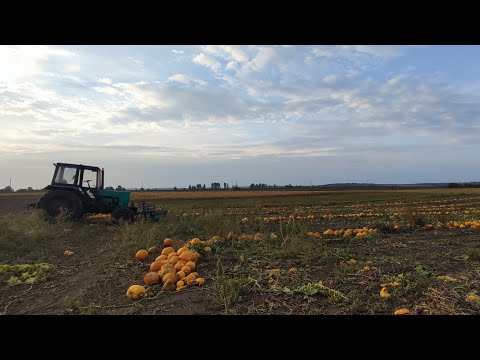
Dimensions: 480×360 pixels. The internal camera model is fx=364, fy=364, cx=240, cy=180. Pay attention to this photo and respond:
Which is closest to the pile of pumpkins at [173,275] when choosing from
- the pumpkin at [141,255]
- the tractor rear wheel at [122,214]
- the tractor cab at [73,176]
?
the pumpkin at [141,255]

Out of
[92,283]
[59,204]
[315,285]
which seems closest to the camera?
[315,285]

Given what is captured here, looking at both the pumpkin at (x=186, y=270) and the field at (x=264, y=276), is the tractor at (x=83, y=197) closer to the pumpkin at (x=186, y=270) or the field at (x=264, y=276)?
the field at (x=264, y=276)

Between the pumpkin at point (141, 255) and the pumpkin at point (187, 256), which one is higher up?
the pumpkin at point (187, 256)

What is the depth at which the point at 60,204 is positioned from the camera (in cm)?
1298

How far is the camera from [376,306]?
11.7 feet

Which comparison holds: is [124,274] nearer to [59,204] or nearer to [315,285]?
[315,285]

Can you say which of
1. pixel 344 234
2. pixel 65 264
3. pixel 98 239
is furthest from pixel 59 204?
pixel 344 234

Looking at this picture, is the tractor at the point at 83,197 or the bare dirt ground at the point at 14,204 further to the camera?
the bare dirt ground at the point at 14,204

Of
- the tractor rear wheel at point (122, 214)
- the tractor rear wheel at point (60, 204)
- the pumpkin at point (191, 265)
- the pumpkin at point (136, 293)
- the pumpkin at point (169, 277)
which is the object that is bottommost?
the pumpkin at point (136, 293)

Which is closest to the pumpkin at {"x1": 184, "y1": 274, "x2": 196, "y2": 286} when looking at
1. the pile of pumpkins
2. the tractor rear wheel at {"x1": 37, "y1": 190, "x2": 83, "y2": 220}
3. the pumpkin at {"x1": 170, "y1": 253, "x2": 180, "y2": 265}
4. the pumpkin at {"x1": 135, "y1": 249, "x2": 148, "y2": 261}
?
the pile of pumpkins

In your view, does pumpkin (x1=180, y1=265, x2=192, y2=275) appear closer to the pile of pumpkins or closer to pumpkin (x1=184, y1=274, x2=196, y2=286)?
the pile of pumpkins

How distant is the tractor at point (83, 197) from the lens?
12.9 metres

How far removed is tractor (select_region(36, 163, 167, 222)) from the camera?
1288 centimetres

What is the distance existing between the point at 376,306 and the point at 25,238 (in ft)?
28.7
